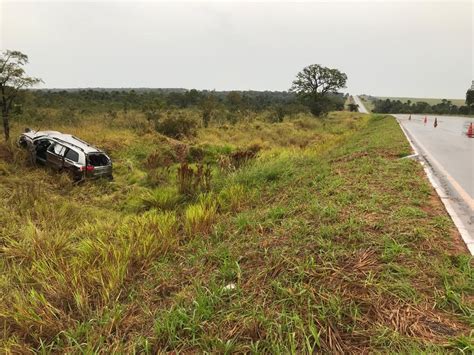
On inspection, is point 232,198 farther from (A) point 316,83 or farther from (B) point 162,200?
(A) point 316,83

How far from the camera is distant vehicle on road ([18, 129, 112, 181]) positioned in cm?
973

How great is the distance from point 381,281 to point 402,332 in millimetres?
515

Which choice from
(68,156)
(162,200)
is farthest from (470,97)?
(68,156)

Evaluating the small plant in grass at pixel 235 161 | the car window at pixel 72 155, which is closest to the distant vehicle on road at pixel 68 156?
the car window at pixel 72 155

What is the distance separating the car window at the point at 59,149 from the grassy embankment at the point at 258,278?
4.60m

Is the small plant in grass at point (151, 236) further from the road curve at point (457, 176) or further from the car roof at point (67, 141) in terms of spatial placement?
the car roof at point (67, 141)

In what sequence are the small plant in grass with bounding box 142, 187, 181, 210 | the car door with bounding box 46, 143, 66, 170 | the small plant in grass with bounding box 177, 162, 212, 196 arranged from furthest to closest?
the car door with bounding box 46, 143, 66, 170 < the small plant in grass with bounding box 177, 162, 212, 196 < the small plant in grass with bounding box 142, 187, 181, 210

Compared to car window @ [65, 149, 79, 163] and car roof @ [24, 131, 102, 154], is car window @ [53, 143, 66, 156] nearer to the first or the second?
car roof @ [24, 131, 102, 154]

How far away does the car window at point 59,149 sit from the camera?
32.8ft

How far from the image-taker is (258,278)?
117 inches

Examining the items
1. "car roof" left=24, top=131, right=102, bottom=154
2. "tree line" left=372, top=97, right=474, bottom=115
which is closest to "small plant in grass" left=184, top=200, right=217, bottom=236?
"car roof" left=24, top=131, right=102, bottom=154

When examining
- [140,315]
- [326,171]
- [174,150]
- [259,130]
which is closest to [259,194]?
[326,171]

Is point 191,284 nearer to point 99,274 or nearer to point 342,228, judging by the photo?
point 99,274

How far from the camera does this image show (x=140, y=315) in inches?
109
